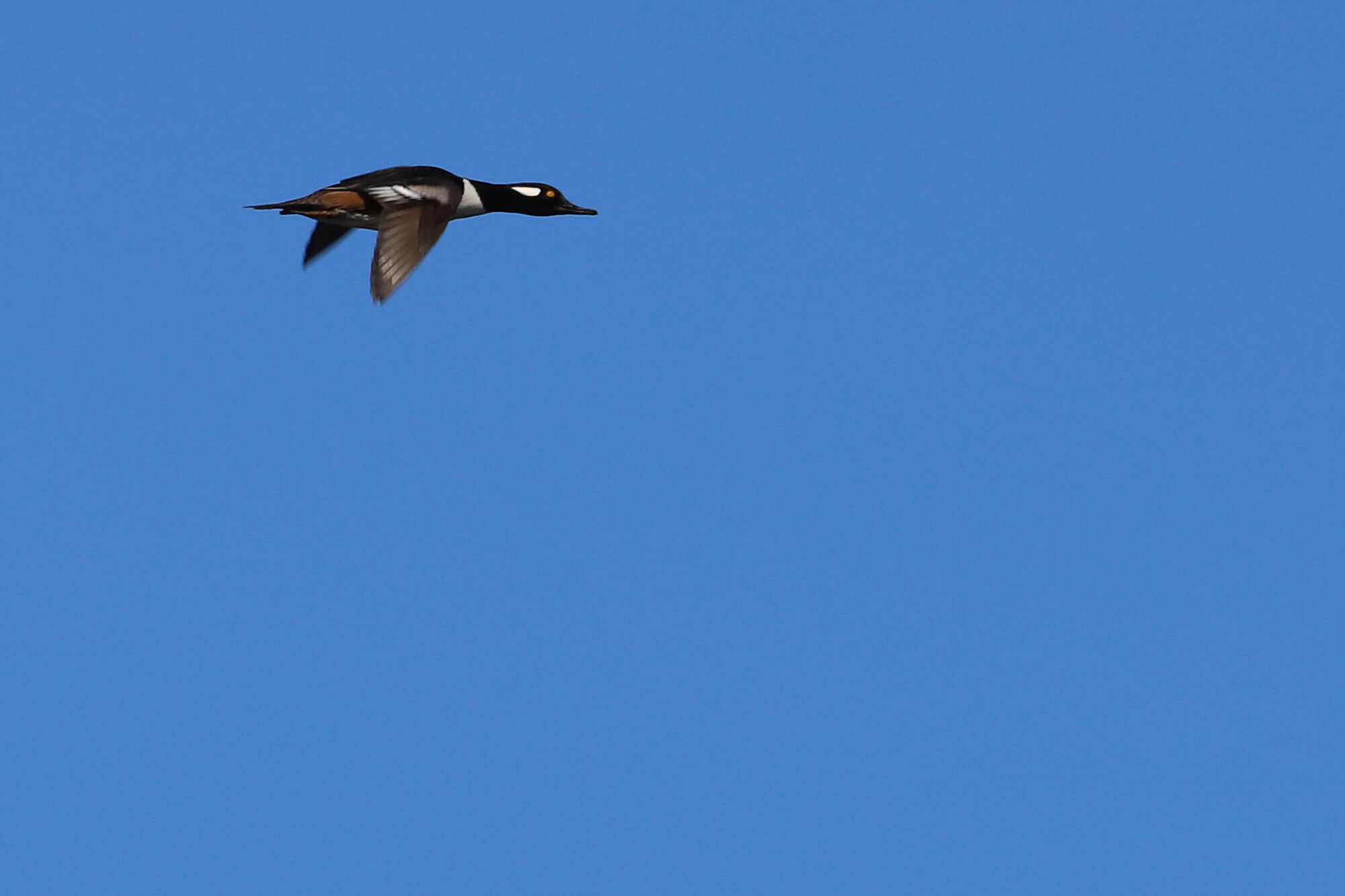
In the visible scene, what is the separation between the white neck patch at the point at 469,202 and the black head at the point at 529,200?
7.3 inches

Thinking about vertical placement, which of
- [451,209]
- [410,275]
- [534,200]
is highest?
[534,200]

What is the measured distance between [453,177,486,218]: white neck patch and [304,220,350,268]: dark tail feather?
147 centimetres

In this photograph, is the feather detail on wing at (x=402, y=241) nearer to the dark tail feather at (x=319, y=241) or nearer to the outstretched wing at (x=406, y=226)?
the outstretched wing at (x=406, y=226)

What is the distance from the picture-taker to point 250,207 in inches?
854

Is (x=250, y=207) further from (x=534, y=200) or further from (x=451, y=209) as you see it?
(x=534, y=200)

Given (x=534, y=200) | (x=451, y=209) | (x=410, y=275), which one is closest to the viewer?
(x=410, y=275)

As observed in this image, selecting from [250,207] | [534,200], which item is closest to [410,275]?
[250,207]

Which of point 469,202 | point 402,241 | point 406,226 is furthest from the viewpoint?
point 469,202

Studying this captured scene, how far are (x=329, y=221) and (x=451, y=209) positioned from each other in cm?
235

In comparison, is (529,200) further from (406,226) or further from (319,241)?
(406,226)

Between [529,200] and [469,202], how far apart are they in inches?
40.5

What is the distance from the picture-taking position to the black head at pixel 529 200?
24188mm

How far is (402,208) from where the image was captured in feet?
67.4

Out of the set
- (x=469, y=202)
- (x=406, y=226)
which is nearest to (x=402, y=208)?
(x=406, y=226)
